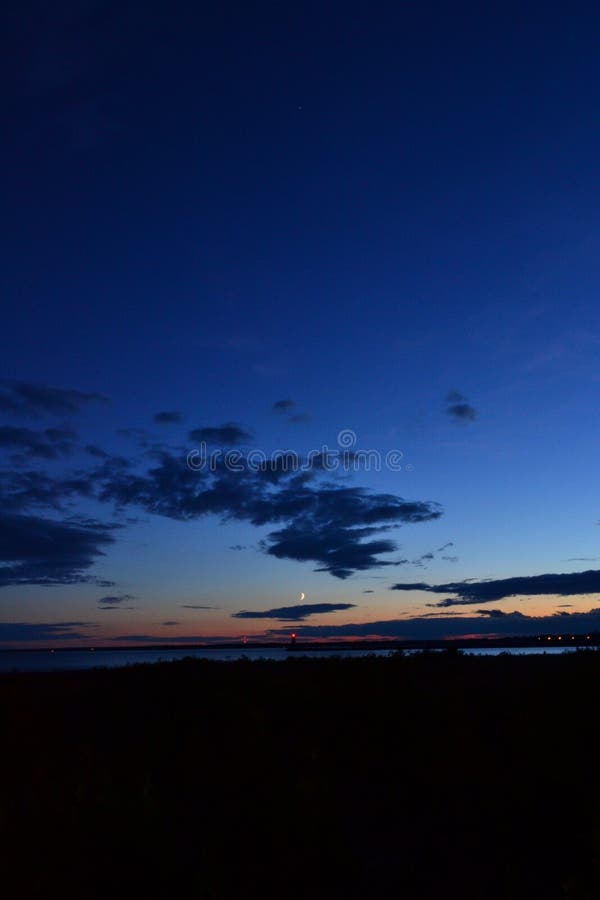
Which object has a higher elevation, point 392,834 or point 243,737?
point 243,737

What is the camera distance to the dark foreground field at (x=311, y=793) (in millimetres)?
9750

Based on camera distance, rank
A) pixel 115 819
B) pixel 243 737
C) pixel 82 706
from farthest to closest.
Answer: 1. pixel 82 706
2. pixel 243 737
3. pixel 115 819

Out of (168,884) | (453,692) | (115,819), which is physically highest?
(453,692)

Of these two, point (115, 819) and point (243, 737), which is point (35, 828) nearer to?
point (115, 819)

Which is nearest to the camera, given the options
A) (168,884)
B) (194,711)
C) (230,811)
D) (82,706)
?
(168,884)

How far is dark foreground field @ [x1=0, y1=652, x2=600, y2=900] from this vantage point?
975 cm

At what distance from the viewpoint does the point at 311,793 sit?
37.8 ft

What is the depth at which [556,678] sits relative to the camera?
20078mm

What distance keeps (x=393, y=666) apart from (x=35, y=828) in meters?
13.0

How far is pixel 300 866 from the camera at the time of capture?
32.5 ft

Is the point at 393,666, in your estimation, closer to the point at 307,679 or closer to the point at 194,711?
the point at 307,679

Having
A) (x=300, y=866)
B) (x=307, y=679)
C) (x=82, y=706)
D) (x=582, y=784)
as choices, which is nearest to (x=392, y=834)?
(x=300, y=866)

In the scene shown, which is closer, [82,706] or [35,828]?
[35,828]

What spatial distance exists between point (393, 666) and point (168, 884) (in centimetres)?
1355
